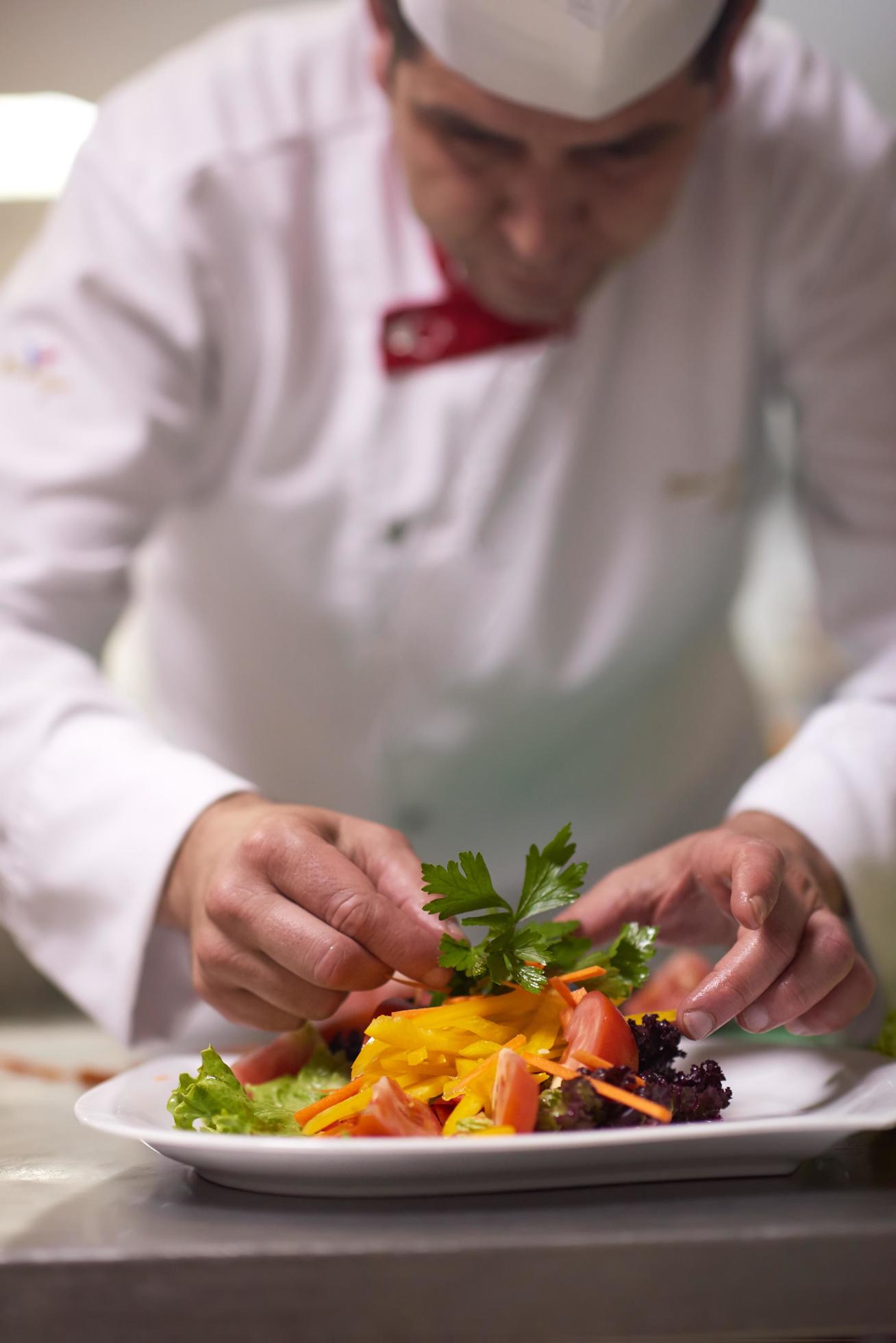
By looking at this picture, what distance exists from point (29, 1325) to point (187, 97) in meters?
1.38

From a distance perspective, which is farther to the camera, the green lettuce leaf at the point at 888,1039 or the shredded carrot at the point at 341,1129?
the green lettuce leaf at the point at 888,1039

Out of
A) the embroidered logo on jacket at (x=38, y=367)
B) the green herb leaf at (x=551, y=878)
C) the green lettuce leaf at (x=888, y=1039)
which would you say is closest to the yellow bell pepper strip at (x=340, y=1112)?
the green herb leaf at (x=551, y=878)

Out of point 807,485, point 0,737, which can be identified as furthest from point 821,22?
point 0,737

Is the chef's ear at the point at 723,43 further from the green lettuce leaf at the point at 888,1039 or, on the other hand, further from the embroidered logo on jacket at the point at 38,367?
the green lettuce leaf at the point at 888,1039

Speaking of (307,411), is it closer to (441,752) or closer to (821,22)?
(441,752)

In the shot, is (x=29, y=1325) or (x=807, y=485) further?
(x=807, y=485)

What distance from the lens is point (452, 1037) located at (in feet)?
3.03

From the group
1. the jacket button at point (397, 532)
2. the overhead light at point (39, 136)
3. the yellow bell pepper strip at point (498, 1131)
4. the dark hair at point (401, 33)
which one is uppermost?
the dark hair at point (401, 33)

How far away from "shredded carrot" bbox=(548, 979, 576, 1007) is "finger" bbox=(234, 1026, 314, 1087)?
9.9 inches

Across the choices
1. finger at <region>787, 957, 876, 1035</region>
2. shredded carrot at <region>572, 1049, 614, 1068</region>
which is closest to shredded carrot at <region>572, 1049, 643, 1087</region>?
shredded carrot at <region>572, 1049, 614, 1068</region>

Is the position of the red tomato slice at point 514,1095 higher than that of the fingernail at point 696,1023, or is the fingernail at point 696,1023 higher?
the red tomato slice at point 514,1095

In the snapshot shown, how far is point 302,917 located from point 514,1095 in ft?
0.77

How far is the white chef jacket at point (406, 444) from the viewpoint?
5.00 feet

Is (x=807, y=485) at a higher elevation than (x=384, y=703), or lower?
higher
